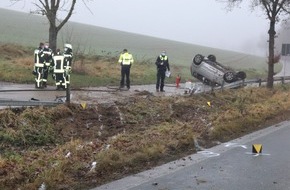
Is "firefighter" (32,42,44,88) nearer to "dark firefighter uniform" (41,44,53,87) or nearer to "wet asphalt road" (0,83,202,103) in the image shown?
"dark firefighter uniform" (41,44,53,87)

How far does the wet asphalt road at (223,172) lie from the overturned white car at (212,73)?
43.6ft

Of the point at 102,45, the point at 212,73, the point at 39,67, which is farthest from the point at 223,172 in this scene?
the point at 102,45

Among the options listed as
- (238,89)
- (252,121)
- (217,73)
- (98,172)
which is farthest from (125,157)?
(217,73)

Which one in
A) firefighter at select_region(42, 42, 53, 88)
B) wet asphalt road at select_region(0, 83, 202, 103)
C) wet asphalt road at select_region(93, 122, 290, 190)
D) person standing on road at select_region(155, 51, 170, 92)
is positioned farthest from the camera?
person standing on road at select_region(155, 51, 170, 92)

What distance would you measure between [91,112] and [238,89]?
1028cm

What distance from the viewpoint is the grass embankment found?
22.2 ft

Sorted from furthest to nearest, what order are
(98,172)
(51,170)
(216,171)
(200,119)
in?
(200,119), (216,171), (98,172), (51,170)

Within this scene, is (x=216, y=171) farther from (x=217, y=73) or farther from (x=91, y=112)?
(x=217, y=73)

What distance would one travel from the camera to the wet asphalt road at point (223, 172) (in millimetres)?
6715

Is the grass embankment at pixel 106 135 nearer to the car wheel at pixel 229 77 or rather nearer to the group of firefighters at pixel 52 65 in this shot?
the group of firefighters at pixel 52 65

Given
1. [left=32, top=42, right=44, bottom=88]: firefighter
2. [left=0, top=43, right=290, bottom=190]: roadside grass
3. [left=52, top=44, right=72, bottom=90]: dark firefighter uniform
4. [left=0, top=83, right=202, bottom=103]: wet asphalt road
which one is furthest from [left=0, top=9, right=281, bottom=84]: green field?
[left=0, top=43, right=290, bottom=190]: roadside grass

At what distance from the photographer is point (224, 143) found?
1041 cm

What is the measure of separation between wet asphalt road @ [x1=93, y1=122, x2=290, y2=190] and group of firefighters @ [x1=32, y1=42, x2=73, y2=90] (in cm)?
772

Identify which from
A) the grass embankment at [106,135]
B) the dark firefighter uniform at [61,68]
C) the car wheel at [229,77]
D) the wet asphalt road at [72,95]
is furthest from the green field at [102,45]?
the grass embankment at [106,135]
